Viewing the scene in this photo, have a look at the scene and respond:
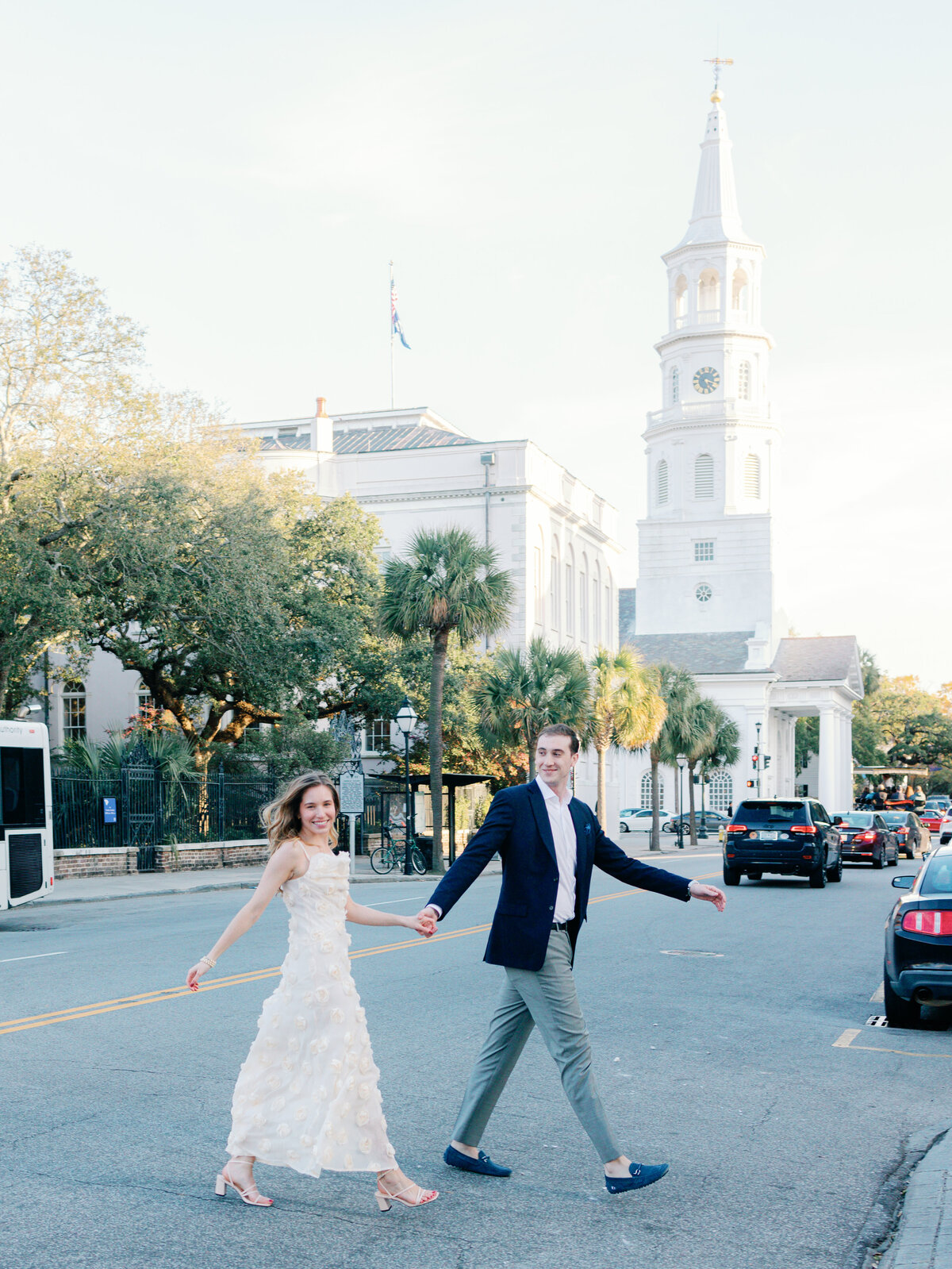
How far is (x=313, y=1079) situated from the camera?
509 cm

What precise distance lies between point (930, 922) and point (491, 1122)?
433cm

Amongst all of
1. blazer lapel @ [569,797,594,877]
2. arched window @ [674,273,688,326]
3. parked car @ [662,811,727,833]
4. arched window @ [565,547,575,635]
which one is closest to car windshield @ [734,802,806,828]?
blazer lapel @ [569,797,594,877]

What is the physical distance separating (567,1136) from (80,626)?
2385 centimetres

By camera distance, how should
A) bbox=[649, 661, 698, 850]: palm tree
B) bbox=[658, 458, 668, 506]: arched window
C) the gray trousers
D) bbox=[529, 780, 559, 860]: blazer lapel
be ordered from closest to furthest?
1. the gray trousers
2. bbox=[529, 780, 559, 860]: blazer lapel
3. bbox=[649, 661, 698, 850]: palm tree
4. bbox=[658, 458, 668, 506]: arched window

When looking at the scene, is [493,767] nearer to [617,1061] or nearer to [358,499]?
[358,499]

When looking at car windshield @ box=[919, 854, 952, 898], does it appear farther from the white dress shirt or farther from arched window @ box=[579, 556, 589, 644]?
arched window @ box=[579, 556, 589, 644]

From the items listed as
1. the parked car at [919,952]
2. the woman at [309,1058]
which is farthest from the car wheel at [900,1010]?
the woman at [309,1058]

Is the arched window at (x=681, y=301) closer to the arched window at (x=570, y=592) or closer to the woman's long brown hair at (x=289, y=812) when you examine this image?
the arched window at (x=570, y=592)

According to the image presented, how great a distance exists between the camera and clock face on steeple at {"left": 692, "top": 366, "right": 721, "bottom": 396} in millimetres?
81500

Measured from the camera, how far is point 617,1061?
27.4 feet

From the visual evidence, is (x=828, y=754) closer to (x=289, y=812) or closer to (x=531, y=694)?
(x=531, y=694)

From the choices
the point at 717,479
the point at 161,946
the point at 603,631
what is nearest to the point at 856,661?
the point at 717,479

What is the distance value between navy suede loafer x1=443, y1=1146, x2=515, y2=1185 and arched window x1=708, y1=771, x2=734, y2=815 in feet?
247

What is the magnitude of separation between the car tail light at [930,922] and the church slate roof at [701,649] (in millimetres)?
71750
